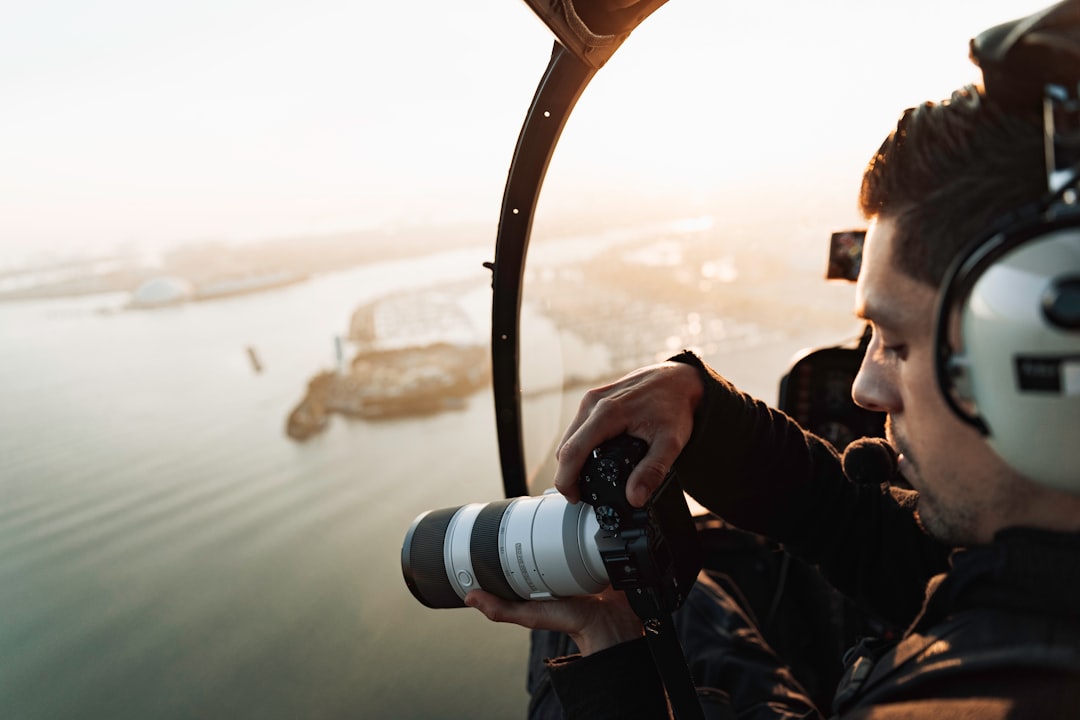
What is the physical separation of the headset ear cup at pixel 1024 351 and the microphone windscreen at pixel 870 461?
32cm

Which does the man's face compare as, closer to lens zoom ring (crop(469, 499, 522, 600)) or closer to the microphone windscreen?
the microphone windscreen

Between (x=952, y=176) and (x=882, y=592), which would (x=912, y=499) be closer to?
(x=882, y=592)

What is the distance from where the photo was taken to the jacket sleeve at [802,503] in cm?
91

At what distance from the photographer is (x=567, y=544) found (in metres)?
0.78

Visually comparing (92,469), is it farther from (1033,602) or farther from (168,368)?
(1033,602)

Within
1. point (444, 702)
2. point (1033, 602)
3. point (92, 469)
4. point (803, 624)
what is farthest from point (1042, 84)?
point (92, 469)

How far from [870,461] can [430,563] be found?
54cm

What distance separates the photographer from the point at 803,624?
4.57 ft

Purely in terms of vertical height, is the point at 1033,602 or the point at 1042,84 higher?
the point at 1042,84

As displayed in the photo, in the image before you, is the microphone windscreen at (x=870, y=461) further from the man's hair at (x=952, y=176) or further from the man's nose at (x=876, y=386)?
the man's hair at (x=952, y=176)

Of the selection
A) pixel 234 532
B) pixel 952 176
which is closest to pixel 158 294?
pixel 234 532

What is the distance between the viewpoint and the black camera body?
2.39 feet

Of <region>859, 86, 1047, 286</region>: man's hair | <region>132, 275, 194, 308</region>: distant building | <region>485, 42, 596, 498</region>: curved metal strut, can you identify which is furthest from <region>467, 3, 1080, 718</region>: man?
<region>132, 275, 194, 308</region>: distant building

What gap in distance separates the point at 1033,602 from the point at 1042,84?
1.27ft
